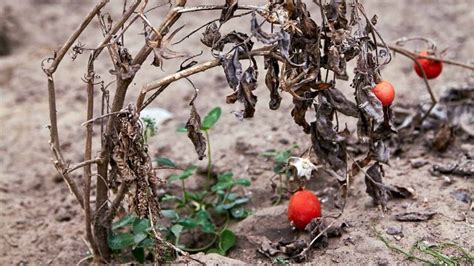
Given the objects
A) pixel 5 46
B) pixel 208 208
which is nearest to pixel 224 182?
pixel 208 208

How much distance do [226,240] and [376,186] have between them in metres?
0.50

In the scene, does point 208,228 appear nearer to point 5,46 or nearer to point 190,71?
point 190,71

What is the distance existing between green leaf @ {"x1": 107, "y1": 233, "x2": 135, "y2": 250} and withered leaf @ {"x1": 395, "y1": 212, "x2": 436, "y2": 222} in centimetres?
82

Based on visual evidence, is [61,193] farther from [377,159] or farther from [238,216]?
[377,159]

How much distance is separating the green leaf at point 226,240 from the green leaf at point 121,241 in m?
0.28

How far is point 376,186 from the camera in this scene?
7.50 ft

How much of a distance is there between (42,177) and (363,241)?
1426 mm

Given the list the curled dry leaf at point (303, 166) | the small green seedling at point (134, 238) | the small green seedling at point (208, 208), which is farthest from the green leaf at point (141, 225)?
the curled dry leaf at point (303, 166)

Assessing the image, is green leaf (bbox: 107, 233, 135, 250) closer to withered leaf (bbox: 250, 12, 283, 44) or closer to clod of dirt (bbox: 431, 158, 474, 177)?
withered leaf (bbox: 250, 12, 283, 44)

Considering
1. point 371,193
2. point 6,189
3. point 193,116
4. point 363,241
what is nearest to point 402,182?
point 371,193

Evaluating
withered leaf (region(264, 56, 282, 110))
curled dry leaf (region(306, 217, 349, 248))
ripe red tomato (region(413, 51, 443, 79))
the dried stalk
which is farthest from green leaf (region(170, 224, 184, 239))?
ripe red tomato (region(413, 51, 443, 79))

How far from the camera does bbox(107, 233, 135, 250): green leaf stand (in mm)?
2217

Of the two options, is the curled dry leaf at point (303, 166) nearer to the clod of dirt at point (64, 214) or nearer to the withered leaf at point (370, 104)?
the withered leaf at point (370, 104)

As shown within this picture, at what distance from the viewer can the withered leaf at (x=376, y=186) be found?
2.29 meters
